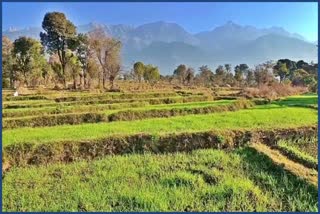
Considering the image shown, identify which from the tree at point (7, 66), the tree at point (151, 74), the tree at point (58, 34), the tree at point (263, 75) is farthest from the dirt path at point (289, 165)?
the tree at point (151, 74)

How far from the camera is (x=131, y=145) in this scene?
30.5ft

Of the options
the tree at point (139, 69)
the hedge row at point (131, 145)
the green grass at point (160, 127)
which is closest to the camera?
the hedge row at point (131, 145)

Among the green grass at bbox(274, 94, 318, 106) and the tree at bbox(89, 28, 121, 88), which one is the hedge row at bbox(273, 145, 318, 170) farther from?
the tree at bbox(89, 28, 121, 88)

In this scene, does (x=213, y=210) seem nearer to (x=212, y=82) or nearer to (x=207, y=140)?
(x=207, y=140)

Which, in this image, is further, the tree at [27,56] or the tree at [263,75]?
the tree at [263,75]

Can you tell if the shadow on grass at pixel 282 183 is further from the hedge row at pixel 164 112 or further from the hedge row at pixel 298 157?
the hedge row at pixel 164 112

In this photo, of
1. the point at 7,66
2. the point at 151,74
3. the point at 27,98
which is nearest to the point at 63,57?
the point at 7,66

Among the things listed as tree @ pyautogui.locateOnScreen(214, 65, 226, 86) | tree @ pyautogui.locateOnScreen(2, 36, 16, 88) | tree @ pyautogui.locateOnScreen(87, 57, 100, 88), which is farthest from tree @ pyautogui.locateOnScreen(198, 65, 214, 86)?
tree @ pyautogui.locateOnScreen(2, 36, 16, 88)

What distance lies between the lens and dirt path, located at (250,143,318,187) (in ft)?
22.0

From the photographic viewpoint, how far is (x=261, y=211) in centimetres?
538

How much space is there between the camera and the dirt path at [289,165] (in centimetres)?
670

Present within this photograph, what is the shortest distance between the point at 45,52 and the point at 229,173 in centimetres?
3347

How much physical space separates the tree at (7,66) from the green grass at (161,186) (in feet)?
95.7

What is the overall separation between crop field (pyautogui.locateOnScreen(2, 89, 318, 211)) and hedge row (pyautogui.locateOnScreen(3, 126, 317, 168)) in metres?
0.02
